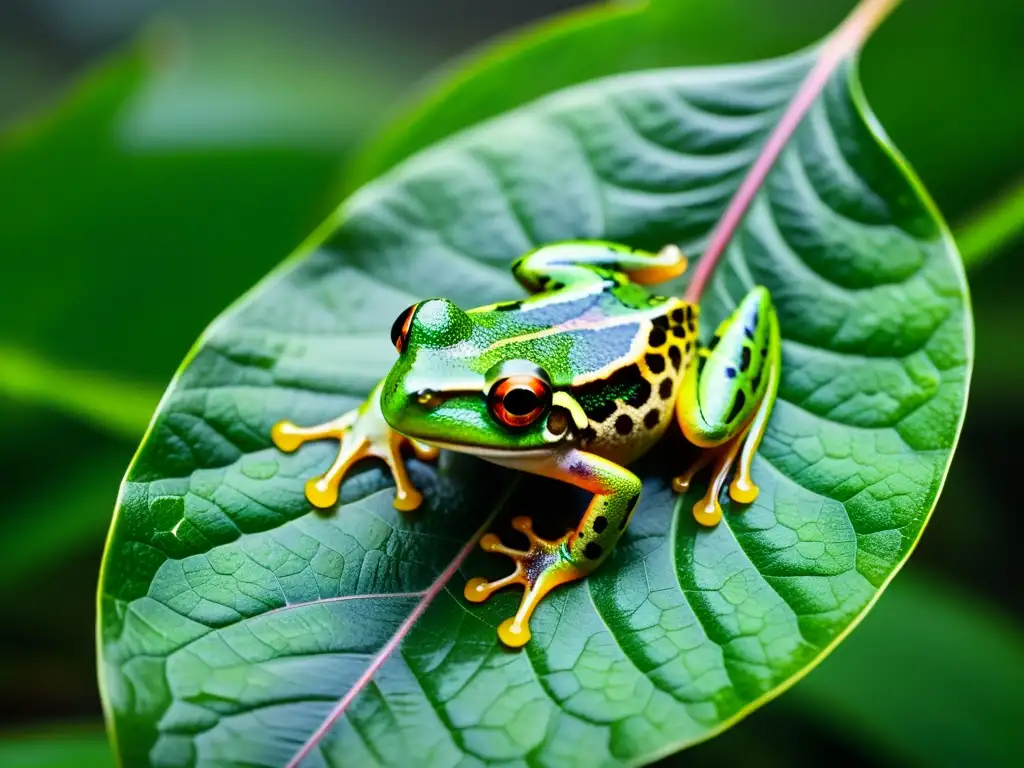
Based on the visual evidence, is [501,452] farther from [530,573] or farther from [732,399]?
[732,399]

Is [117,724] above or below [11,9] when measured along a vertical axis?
below

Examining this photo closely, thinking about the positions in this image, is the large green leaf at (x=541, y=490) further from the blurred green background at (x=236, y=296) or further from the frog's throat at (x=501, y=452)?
the blurred green background at (x=236, y=296)

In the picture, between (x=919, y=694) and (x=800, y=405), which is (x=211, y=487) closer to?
(x=800, y=405)

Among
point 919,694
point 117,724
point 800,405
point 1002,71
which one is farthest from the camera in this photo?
point 1002,71

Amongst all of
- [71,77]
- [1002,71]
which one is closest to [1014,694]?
[1002,71]

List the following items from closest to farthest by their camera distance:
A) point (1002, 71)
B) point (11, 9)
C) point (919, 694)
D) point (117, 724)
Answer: point (117, 724) → point (919, 694) → point (1002, 71) → point (11, 9)

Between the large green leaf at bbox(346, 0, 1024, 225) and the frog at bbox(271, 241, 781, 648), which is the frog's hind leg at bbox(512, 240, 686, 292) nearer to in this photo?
the frog at bbox(271, 241, 781, 648)
